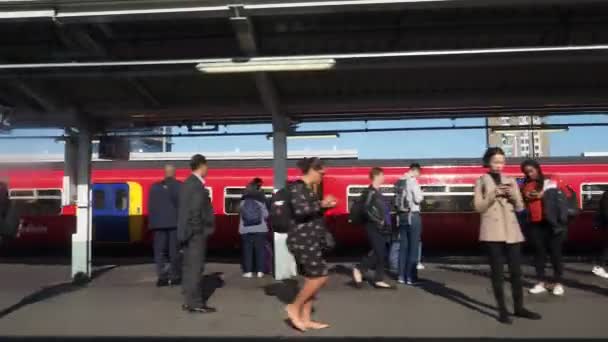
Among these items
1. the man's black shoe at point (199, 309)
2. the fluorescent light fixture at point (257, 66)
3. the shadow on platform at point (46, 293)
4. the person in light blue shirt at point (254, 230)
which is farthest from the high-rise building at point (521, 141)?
the shadow on platform at point (46, 293)

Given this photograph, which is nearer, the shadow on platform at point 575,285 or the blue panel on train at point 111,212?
the shadow on platform at point 575,285

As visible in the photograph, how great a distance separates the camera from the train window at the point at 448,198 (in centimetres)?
1585

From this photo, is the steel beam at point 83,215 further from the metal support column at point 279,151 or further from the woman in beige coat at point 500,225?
the woman in beige coat at point 500,225

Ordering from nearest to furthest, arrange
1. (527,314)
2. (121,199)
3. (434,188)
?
(527,314) < (434,188) < (121,199)

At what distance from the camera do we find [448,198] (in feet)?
52.4

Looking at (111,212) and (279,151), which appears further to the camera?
(111,212)

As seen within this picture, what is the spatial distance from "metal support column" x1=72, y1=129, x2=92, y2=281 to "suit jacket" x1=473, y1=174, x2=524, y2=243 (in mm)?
6321

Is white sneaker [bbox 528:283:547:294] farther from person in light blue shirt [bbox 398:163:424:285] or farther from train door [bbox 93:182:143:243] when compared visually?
train door [bbox 93:182:143:243]

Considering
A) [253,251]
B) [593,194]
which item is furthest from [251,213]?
[593,194]

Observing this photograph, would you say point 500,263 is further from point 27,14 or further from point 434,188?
point 434,188

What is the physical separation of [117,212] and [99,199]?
603mm

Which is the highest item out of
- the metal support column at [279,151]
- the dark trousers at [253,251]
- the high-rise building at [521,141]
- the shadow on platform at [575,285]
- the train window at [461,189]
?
the high-rise building at [521,141]

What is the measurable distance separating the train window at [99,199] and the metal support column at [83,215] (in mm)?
6352

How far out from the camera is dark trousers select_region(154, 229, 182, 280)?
31.8 feet
